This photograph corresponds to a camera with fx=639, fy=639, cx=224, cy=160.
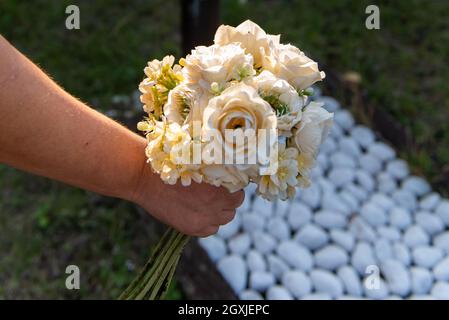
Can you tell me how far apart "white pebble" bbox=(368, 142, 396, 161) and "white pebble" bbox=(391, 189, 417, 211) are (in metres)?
0.17

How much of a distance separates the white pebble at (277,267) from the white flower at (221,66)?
1059mm

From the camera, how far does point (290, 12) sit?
3.13 metres

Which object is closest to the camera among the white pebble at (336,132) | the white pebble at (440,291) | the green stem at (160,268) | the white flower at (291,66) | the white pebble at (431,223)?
the white flower at (291,66)

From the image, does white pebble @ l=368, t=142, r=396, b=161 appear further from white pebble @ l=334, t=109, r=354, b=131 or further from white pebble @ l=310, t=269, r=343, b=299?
white pebble @ l=310, t=269, r=343, b=299

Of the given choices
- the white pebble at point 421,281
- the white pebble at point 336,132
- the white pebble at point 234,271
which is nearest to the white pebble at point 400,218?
the white pebble at point 421,281

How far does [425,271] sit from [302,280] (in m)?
0.37

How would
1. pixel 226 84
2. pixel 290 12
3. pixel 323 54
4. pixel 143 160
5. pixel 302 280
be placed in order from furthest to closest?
pixel 290 12, pixel 323 54, pixel 302 280, pixel 143 160, pixel 226 84

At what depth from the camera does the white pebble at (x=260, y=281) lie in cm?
190

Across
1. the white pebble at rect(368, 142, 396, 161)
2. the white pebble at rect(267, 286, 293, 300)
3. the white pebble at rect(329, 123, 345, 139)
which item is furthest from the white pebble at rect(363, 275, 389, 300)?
the white pebble at rect(329, 123, 345, 139)

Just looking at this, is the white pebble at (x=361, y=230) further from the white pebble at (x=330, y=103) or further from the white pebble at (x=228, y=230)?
the white pebble at (x=330, y=103)

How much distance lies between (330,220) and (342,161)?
11.8 inches

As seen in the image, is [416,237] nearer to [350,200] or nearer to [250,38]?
[350,200]
